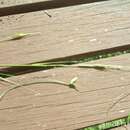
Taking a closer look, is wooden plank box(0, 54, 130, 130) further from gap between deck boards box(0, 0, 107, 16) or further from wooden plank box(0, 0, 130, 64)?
gap between deck boards box(0, 0, 107, 16)

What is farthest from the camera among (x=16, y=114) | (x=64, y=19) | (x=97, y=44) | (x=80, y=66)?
(x=64, y=19)

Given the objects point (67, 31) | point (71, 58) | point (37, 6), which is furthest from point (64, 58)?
point (37, 6)

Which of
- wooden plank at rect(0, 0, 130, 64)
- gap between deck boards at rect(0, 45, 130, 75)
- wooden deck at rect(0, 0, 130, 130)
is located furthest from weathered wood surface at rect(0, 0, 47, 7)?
gap between deck boards at rect(0, 45, 130, 75)

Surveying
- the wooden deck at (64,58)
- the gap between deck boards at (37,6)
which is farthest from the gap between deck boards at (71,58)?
the gap between deck boards at (37,6)

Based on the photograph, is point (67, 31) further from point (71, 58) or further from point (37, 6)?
point (37, 6)

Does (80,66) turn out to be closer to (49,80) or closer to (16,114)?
(49,80)

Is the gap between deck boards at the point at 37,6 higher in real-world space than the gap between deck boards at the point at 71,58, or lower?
higher

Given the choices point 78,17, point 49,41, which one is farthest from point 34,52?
point 78,17

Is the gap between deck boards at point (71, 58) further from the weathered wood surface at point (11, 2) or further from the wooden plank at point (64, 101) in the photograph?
the weathered wood surface at point (11, 2)

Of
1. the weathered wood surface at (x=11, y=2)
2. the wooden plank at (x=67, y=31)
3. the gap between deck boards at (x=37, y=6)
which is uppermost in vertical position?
the weathered wood surface at (x=11, y=2)
